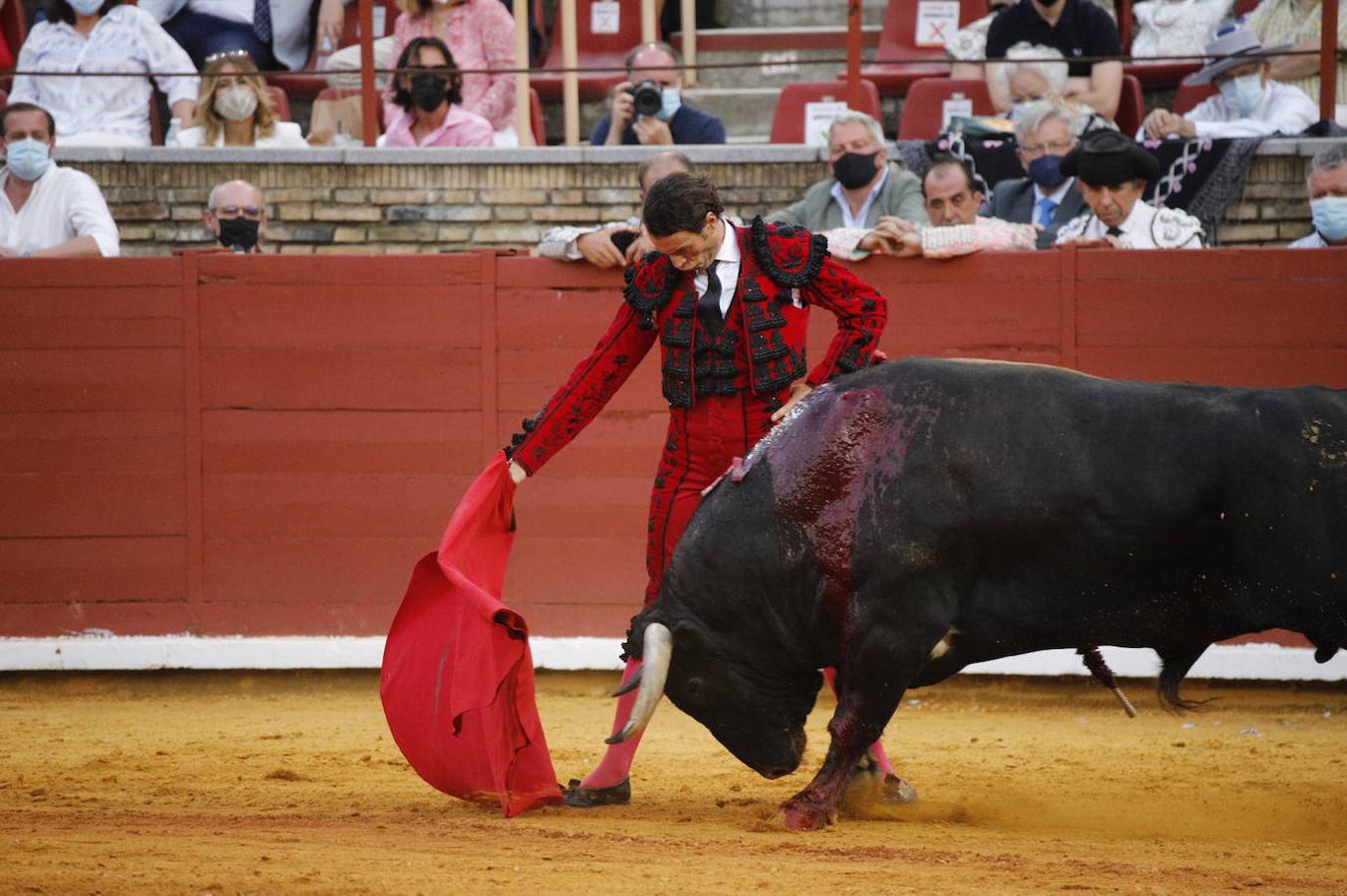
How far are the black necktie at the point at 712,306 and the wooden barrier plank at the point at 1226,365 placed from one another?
7.87ft

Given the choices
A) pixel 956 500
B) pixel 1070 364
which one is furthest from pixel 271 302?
pixel 956 500

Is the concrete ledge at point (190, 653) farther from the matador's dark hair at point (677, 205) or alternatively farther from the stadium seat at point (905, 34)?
the stadium seat at point (905, 34)

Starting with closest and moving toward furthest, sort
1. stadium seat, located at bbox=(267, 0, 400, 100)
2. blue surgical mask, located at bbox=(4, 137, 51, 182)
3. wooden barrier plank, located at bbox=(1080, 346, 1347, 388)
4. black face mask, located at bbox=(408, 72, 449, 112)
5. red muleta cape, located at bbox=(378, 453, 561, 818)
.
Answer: red muleta cape, located at bbox=(378, 453, 561, 818) < wooden barrier plank, located at bbox=(1080, 346, 1347, 388) < blue surgical mask, located at bbox=(4, 137, 51, 182) < black face mask, located at bbox=(408, 72, 449, 112) < stadium seat, located at bbox=(267, 0, 400, 100)

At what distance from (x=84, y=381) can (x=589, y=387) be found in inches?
115

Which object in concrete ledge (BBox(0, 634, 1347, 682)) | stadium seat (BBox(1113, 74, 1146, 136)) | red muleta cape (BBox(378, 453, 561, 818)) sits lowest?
concrete ledge (BBox(0, 634, 1347, 682))

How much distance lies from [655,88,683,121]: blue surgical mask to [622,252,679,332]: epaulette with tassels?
3.72 m

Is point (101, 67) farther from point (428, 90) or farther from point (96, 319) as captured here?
point (96, 319)

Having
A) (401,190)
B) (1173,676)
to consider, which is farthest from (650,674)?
(401,190)

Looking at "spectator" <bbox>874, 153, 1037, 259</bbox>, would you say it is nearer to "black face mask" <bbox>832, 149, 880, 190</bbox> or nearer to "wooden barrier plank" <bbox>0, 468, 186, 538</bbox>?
"black face mask" <bbox>832, 149, 880, 190</bbox>

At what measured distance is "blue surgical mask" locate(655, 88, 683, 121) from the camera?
25.5 feet

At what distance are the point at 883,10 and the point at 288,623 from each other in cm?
518

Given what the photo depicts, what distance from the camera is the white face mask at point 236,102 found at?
8.02 metres

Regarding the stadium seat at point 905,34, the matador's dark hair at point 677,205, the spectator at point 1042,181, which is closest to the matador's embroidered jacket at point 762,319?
the matador's dark hair at point 677,205

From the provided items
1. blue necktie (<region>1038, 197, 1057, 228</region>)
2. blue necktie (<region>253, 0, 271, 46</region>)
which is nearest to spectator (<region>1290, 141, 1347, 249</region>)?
blue necktie (<region>1038, 197, 1057, 228</region>)
